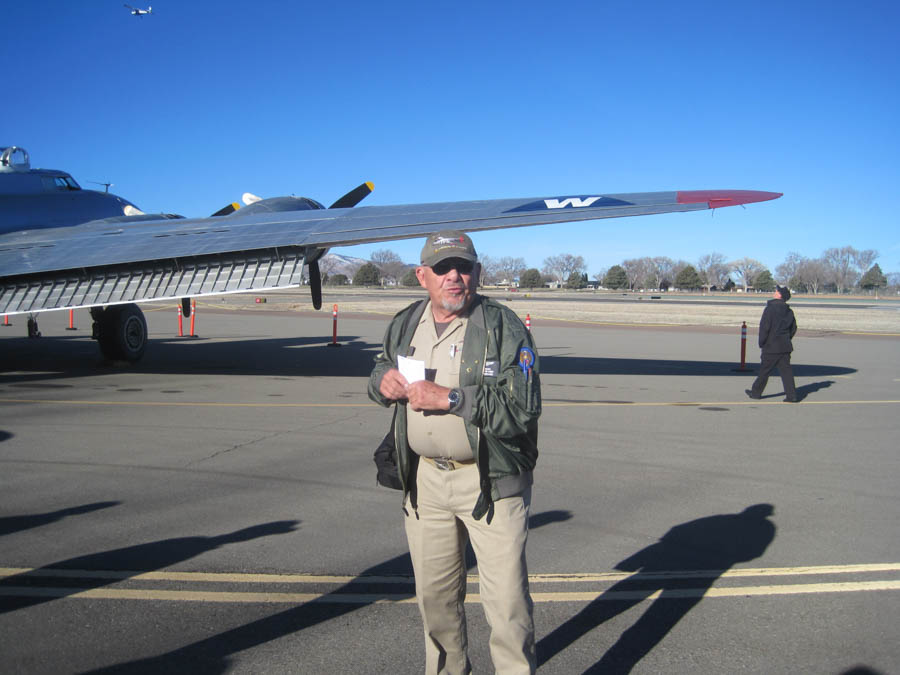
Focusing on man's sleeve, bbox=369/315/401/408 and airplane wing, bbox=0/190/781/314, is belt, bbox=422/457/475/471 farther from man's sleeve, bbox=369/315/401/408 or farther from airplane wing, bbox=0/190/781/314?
airplane wing, bbox=0/190/781/314

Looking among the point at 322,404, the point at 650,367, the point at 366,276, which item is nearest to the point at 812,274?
the point at 366,276

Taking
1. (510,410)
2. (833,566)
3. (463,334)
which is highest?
(463,334)

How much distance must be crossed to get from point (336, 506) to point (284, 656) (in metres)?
2.51

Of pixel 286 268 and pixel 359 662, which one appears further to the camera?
pixel 286 268

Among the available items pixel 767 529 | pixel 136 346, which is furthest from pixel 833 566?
pixel 136 346

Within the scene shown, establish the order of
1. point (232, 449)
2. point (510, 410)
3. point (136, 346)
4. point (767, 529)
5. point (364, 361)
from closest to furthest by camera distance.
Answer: point (510, 410) < point (767, 529) < point (232, 449) < point (136, 346) < point (364, 361)

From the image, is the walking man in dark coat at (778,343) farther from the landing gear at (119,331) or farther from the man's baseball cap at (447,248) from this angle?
the landing gear at (119,331)

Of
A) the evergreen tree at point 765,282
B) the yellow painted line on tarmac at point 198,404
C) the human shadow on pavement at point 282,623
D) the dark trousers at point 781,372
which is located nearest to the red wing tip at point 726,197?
the dark trousers at point 781,372

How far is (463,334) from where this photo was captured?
3.26 metres

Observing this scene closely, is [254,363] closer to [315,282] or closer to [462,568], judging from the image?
[315,282]

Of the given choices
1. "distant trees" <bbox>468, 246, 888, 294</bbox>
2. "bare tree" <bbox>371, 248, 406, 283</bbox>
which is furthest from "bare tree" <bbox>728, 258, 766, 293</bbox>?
"bare tree" <bbox>371, 248, 406, 283</bbox>

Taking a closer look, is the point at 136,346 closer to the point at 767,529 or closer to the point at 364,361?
the point at 364,361

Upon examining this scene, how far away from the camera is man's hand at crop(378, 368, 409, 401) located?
3092 millimetres

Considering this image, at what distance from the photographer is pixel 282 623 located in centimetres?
404
